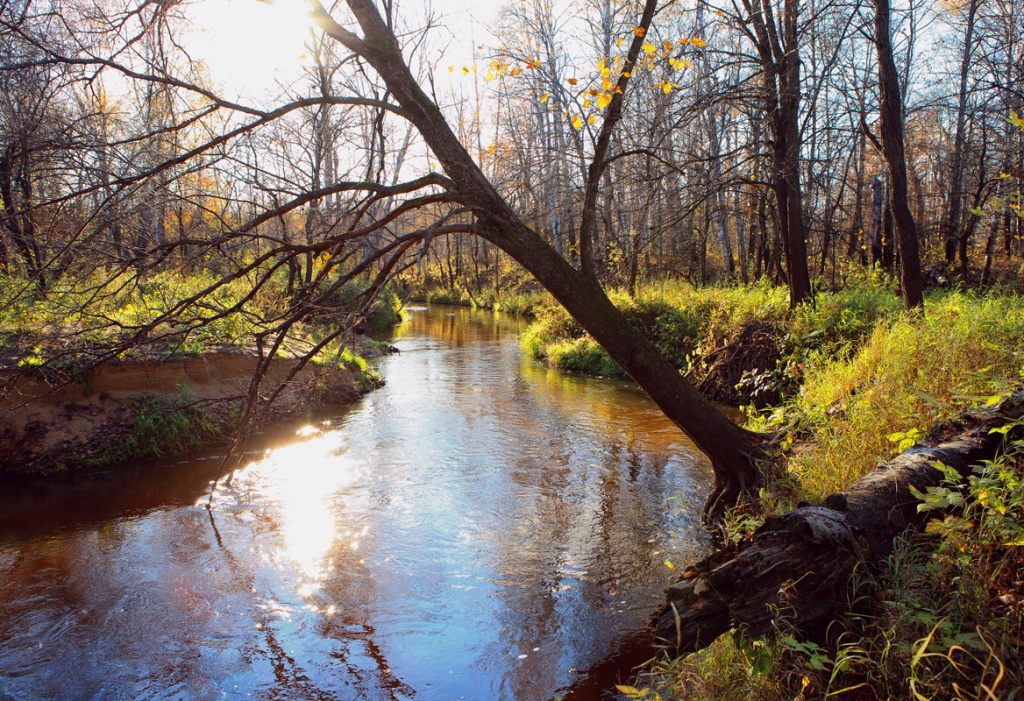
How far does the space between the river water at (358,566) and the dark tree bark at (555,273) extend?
0.88 m

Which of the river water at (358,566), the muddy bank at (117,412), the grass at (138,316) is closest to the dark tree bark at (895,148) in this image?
the river water at (358,566)

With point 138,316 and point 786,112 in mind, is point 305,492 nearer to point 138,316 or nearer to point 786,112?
point 138,316

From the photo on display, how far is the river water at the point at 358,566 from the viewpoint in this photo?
4.17 metres

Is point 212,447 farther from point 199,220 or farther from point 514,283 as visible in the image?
point 514,283

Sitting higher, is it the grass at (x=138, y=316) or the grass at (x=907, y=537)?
the grass at (x=138, y=316)

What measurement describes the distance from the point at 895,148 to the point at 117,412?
10.6 meters

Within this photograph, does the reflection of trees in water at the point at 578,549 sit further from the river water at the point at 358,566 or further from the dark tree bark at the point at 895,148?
the dark tree bark at the point at 895,148

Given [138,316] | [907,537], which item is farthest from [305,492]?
[907,537]

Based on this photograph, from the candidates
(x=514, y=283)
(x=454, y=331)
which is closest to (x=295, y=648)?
(x=454, y=331)

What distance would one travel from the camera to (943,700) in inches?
97.0

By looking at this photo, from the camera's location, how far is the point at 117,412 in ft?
29.2

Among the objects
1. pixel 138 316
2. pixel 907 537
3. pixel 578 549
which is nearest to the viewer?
pixel 907 537

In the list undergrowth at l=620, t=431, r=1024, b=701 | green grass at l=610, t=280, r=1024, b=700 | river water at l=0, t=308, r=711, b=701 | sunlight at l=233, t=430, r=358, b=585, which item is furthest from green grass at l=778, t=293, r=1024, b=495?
sunlight at l=233, t=430, r=358, b=585

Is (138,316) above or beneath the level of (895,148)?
beneath
